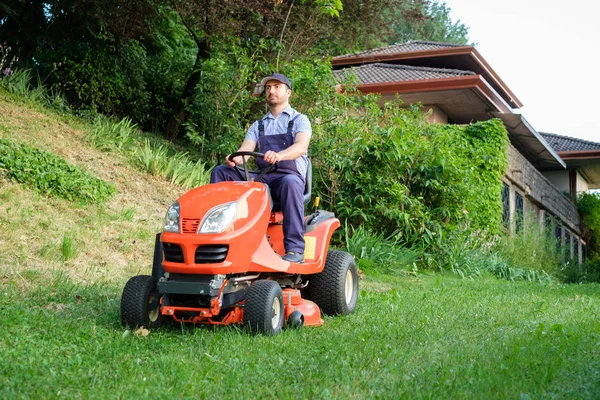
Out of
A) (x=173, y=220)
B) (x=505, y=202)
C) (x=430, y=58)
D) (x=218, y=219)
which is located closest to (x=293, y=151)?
(x=218, y=219)

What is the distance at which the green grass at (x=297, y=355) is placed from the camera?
361 centimetres

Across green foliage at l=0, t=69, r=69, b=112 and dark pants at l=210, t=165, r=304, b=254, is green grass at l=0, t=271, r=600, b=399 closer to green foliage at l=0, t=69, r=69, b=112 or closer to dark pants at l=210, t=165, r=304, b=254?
dark pants at l=210, t=165, r=304, b=254

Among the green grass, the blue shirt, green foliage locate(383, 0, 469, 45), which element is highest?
green foliage locate(383, 0, 469, 45)

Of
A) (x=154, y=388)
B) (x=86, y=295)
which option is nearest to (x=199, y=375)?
(x=154, y=388)

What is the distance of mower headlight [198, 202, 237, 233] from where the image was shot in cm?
493

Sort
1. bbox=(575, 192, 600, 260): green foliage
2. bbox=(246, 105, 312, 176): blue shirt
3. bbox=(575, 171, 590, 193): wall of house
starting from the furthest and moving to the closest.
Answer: bbox=(575, 171, 590, 193): wall of house → bbox=(575, 192, 600, 260): green foliage → bbox=(246, 105, 312, 176): blue shirt

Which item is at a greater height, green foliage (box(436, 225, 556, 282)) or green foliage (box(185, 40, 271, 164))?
green foliage (box(185, 40, 271, 164))

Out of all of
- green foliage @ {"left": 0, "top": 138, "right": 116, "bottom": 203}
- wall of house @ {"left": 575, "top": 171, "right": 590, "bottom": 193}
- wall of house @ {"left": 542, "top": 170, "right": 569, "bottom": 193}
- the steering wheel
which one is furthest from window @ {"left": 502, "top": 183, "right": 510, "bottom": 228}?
the steering wheel

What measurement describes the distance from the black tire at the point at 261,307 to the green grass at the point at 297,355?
11 centimetres

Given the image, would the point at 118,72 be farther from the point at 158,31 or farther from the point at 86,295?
the point at 86,295

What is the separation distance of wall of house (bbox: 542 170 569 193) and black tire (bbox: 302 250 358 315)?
24.0 metres

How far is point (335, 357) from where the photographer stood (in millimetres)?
4309

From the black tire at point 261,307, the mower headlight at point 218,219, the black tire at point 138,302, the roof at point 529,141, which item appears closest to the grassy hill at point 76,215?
the black tire at point 138,302

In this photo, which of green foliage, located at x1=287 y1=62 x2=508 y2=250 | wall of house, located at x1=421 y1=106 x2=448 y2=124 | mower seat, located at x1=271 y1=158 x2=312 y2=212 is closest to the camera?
mower seat, located at x1=271 y1=158 x2=312 y2=212
